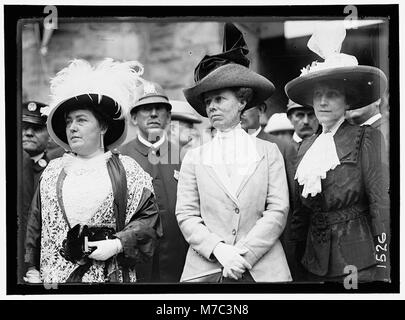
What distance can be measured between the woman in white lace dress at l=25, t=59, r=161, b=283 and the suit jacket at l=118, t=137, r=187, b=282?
0.05 m

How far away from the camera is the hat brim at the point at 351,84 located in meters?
6.21

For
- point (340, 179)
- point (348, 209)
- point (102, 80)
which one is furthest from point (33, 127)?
point (348, 209)

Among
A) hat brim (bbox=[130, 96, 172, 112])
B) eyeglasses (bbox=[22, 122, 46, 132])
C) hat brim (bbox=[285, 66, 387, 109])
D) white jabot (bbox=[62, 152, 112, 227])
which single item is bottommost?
white jabot (bbox=[62, 152, 112, 227])

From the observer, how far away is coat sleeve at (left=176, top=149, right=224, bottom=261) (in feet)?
20.0

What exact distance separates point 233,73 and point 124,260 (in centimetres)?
158

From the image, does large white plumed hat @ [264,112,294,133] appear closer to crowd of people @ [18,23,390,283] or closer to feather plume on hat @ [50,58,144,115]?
crowd of people @ [18,23,390,283]

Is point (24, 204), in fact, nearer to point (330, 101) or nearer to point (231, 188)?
point (231, 188)

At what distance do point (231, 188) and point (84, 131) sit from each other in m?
1.16

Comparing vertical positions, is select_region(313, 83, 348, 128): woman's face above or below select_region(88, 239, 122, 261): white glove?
above

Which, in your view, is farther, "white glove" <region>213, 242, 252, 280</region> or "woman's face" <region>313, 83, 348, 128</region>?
"woman's face" <region>313, 83, 348, 128</region>

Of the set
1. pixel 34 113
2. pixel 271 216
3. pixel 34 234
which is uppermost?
pixel 34 113

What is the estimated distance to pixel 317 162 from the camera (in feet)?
→ 20.5

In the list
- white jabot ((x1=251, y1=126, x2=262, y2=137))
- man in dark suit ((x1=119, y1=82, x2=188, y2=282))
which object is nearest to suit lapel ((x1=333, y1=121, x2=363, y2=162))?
white jabot ((x1=251, y1=126, x2=262, y2=137))
